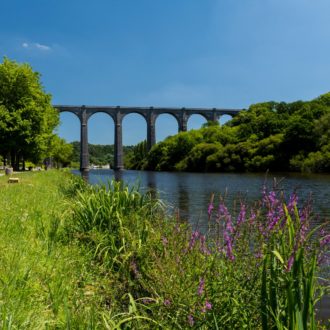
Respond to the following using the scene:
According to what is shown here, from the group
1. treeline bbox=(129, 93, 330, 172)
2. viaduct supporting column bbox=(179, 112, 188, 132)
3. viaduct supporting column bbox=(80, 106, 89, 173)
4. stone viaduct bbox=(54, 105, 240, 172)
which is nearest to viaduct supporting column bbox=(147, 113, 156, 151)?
stone viaduct bbox=(54, 105, 240, 172)

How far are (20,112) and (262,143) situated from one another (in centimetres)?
5495

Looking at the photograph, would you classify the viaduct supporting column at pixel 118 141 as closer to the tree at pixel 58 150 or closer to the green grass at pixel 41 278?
the tree at pixel 58 150

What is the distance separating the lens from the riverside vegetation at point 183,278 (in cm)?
318

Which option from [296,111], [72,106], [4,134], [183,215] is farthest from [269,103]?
[183,215]

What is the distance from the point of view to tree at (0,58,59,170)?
36.1 meters

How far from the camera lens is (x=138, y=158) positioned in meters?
147

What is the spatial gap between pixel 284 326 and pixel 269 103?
10627 cm

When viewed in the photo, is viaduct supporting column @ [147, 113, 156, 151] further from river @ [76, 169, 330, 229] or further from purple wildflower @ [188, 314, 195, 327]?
purple wildflower @ [188, 314, 195, 327]

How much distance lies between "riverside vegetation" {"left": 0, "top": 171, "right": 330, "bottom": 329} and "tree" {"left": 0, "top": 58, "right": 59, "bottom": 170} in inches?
1223

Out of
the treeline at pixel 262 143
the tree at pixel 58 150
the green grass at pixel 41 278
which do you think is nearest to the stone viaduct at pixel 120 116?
the tree at pixel 58 150

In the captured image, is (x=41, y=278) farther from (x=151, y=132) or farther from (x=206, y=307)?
(x=151, y=132)

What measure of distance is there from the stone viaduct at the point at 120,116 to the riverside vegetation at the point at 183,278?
110230 mm

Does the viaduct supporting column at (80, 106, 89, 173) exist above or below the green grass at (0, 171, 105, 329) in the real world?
above

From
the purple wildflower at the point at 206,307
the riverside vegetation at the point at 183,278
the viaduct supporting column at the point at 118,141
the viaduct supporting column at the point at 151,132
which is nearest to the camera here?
the riverside vegetation at the point at 183,278
